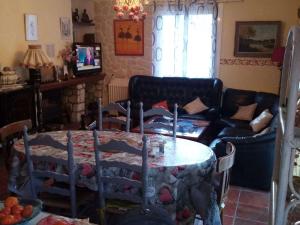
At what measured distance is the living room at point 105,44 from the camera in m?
5.10

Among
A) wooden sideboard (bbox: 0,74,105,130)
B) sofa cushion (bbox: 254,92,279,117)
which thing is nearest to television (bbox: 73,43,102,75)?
wooden sideboard (bbox: 0,74,105,130)

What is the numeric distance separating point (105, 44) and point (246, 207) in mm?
4760

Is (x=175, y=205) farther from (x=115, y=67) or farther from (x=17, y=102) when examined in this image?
(x=115, y=67)

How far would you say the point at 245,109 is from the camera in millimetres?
5336

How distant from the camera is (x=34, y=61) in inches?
196

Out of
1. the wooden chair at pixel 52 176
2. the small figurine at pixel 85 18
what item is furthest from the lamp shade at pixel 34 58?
the wooden chair at pixel 52 176

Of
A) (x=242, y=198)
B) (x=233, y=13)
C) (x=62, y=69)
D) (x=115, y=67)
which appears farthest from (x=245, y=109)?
(x=62, y=69)

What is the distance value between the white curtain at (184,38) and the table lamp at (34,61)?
2.30m

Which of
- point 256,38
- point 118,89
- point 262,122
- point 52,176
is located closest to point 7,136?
point 52,176

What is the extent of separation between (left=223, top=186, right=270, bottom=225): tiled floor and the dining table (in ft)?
2.48

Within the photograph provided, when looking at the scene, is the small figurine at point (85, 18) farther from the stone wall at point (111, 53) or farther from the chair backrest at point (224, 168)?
the chair backrest at point (224, 168)

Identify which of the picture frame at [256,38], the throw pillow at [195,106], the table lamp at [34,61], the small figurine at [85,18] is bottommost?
the throw pillow at [195,106]

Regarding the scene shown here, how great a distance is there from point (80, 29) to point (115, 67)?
1.13 m

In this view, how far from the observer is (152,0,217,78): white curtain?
19.5 ft
